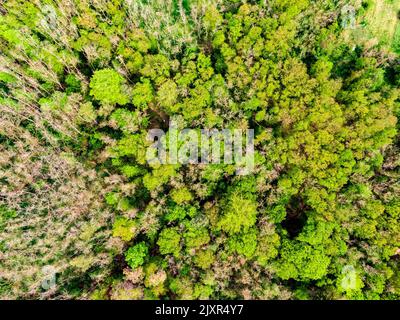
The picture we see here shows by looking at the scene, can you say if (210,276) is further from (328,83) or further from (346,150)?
(328,83)

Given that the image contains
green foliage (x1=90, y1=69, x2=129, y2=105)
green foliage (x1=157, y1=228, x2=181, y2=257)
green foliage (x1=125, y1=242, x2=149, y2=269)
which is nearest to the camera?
green foliage (x1=157, y1=228, x2=181, y2=257)

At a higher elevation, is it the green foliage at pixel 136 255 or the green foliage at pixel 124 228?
the green foliage at pixel 124 228

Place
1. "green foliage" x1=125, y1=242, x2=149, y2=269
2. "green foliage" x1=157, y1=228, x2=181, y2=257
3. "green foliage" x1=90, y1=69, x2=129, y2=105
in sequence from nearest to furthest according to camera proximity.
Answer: "green foliage" x1=157, y1=228, x2=181, y2=257 → "green foliage" x1=125, y1=242, x2=149, y2=269 → "green foliage" x1=90, y1=69, x2=129, y2=105

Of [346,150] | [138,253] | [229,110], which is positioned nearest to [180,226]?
[138,253]

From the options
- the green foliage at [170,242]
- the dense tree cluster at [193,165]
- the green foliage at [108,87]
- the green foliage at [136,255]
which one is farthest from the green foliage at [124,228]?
the green foliage at [108,87]

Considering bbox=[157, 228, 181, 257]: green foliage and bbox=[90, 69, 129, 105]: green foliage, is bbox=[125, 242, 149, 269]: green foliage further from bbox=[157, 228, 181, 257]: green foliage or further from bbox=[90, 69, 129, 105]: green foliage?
bbox=[90, 69, 129, 105]: green foliage

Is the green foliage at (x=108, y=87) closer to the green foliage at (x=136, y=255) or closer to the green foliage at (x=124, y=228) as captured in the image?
the green foliage at (x=124, y=228)

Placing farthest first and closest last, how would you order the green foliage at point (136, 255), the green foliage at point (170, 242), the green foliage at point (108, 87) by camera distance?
the green foliage at point (108, 87) < the green foliage at point (136, 255) < the green foliage at point (170, 242)

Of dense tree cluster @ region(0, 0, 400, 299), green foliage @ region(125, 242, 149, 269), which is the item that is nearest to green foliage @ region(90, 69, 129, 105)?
dense tree cluster @ region(0, 0, 400, 299)
